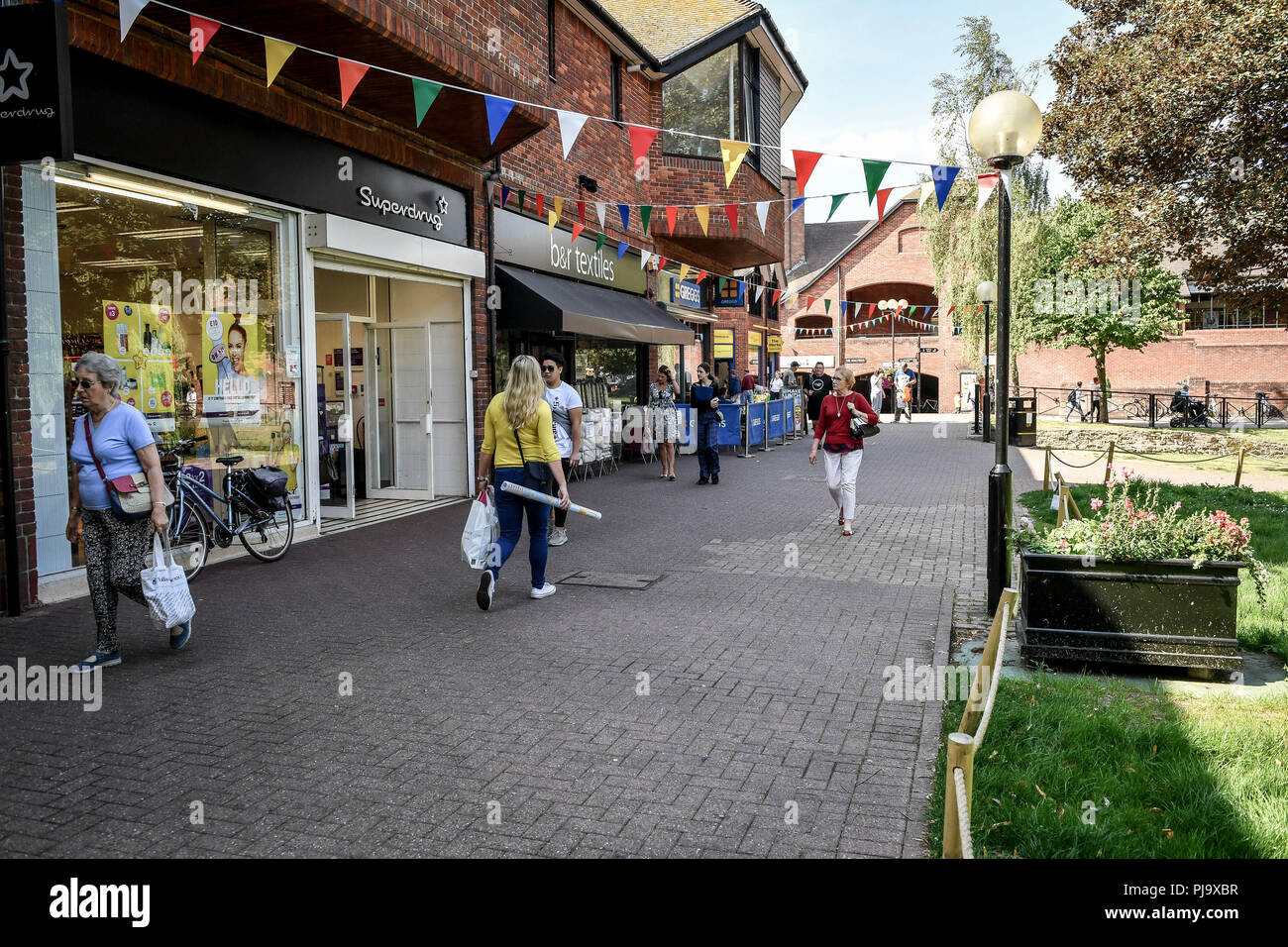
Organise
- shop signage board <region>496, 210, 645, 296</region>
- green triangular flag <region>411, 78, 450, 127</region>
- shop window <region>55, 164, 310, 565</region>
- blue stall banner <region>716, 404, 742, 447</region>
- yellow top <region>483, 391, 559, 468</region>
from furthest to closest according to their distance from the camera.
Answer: blue stall banner <region>716, 404, 742, 447</region> < shop signage board <region>496, 210, 645, 296</region> < green triangular flag <region>411, 78, 450, 127</region> < shop window <region>55, 164, 310, 565</region> < yellow top <region>483, 391, 559, 468</region>

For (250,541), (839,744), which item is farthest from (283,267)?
(839,744)

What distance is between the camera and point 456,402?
44.9ft

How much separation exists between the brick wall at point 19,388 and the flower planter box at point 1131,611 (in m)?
6.91

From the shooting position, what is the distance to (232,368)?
9.46 meters

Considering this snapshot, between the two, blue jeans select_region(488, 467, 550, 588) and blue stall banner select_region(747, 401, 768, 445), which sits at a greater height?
blue stall banner select_region(747, 401, 768, 445)

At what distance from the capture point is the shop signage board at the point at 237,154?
7.42 m

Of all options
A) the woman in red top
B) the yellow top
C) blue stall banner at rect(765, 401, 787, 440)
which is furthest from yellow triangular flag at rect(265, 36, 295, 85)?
blue stall banner at rect(765, 401, 787, 440)

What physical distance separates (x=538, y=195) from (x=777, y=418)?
11.7m

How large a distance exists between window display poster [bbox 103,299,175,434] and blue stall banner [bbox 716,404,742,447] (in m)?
14.5

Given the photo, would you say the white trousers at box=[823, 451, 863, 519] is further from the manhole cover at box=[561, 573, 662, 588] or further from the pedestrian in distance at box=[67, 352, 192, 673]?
the pedestrian in distance at box=[67, 352, 192, 673]

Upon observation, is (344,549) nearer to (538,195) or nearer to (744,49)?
(538,195)

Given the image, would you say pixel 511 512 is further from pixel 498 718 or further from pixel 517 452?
pixel 498 718

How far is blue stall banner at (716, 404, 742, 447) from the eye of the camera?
2184cm

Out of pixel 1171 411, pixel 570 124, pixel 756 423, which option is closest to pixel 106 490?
pixel 570 124
